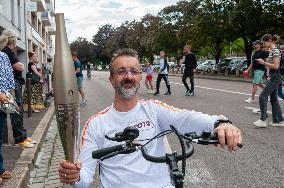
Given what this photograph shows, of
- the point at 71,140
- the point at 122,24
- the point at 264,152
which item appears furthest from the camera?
the point at 122,24

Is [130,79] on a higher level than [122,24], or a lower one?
lower

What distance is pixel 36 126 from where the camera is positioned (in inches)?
380

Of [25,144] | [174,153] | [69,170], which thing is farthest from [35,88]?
[174,153]

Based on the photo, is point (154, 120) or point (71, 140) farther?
point (154, 120)

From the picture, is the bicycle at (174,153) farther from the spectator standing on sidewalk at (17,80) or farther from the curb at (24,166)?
the spectator standing on sidewalk at (17,80)

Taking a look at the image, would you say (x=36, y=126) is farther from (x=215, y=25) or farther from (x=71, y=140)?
(x=215, y=25)

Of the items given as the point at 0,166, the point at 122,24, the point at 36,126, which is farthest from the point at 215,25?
the point at 122,24

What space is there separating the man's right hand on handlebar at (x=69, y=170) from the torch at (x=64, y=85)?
27 centimetres

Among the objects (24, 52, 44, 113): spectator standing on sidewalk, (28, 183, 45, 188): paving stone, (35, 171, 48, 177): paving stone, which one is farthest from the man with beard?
(24, 52, 44, 113): spectator standing on sidewalk

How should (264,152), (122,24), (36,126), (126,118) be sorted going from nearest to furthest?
(126,118)
(264,152)
(36,126)
(122,24)

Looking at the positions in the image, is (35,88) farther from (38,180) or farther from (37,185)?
(37,185)

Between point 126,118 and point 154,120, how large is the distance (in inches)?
7.3

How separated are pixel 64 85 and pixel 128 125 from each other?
4.23 ft

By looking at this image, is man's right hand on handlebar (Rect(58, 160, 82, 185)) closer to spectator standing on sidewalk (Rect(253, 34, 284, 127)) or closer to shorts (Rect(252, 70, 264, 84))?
spectator standing on sidewalk (Rect(253, 34, 284, 127))
